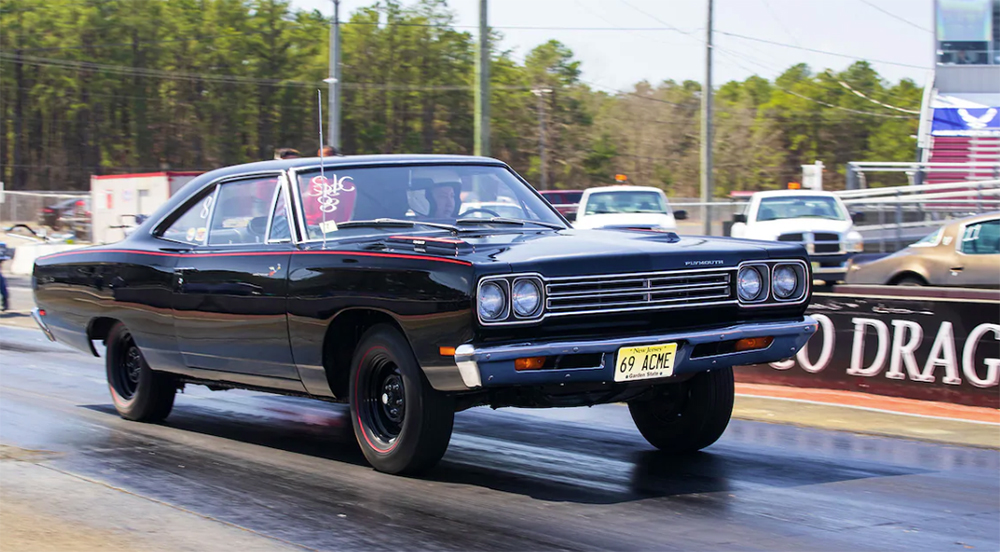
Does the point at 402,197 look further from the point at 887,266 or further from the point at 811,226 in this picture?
the point at 811,226

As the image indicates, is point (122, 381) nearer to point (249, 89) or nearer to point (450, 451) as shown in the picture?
point (450, 451)

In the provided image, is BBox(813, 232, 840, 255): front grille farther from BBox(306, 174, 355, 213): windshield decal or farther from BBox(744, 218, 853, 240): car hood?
BBox(306, 174, 355, 213): windshield decal

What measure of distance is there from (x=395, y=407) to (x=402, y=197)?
4.47 ft

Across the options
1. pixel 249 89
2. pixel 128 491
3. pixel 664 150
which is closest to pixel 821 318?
pixel 128 491

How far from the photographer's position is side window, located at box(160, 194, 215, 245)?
7.74 m

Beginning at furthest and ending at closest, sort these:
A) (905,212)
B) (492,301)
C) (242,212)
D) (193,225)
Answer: (905,212) < (193,225) < (242,212) < (492,301)

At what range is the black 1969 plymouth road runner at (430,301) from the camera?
5.61 metres

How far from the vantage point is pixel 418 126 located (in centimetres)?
9112

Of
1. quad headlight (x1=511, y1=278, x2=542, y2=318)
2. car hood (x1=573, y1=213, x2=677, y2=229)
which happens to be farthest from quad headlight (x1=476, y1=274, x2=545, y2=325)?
car hood (x1=573, y1=213, x2=677, y2=229)

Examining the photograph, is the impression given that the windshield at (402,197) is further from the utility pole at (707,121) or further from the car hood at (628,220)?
the utility pole at (707,121)

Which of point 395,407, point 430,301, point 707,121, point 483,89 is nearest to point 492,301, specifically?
point 430,301

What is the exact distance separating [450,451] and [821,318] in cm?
449

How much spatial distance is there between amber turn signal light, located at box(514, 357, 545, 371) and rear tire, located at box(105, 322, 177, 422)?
3.52 m

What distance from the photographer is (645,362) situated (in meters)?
5.72
